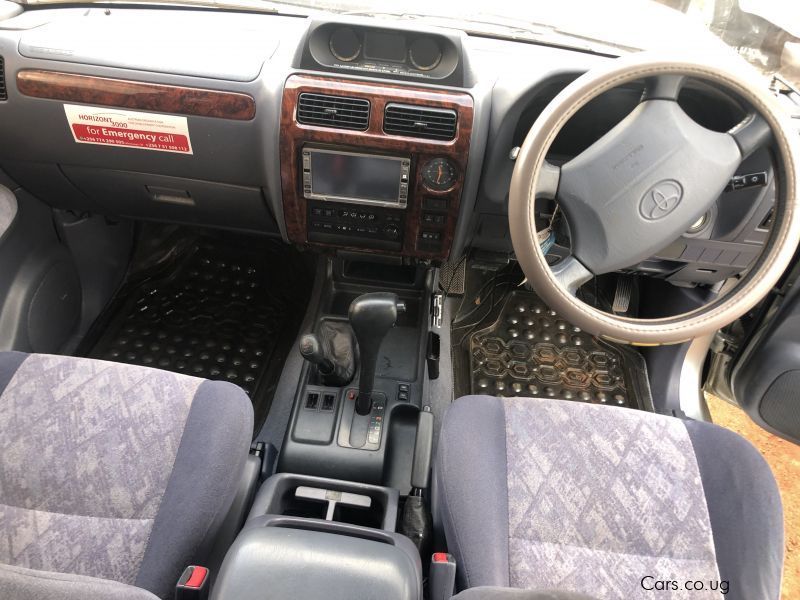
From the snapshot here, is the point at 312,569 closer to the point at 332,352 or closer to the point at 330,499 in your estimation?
the point at 330,499

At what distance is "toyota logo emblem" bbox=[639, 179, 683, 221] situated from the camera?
41.1 inches

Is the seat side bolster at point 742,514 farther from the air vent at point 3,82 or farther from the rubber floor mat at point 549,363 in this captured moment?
the air vent at point 3,82

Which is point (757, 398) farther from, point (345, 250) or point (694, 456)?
point (345, 250)

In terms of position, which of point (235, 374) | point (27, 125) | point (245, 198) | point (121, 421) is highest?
point (27, 125)

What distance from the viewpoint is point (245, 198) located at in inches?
59.6

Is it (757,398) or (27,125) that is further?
(757,398)

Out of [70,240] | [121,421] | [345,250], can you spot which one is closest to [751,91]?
[345,250]

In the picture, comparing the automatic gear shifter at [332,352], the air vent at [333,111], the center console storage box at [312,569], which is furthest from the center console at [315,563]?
the air vent at [333,111]

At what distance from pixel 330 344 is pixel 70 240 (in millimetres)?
984

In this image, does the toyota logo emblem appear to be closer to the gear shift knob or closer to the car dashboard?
the car dashboard

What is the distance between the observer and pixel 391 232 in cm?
146

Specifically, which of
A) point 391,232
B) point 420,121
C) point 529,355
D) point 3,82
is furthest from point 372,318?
point 3,82

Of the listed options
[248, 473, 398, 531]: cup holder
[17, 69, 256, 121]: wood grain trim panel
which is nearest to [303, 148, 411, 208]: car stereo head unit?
[17, 69, 256, 121]: wood grain trim panel

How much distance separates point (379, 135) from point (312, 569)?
88 centimetres
